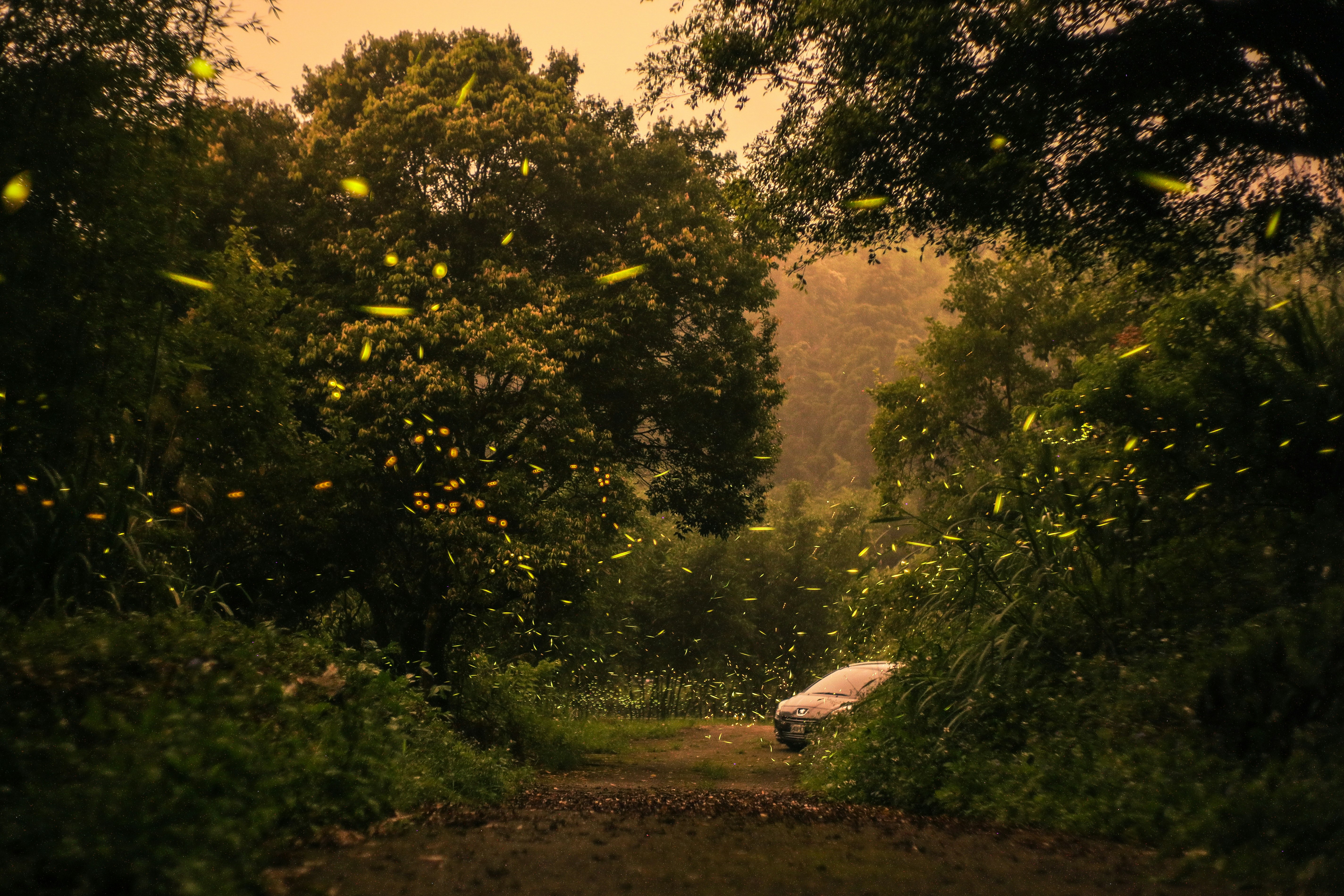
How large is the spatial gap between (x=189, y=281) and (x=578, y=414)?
20.8 feet

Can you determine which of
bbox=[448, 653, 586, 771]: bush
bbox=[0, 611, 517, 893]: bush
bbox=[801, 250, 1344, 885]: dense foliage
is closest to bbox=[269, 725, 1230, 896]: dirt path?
bbox=[0, 611, 517, 893]: bush

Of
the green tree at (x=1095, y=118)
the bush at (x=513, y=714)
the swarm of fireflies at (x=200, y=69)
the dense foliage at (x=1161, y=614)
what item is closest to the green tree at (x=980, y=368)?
the bush at (x=513, y=714)

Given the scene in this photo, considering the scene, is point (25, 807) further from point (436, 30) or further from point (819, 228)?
point (436, 30)

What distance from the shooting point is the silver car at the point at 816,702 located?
15328mm

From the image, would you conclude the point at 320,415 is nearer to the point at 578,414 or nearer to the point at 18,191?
the point at 578,414

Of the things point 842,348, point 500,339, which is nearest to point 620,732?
point 500,339

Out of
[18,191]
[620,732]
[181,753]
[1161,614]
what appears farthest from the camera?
[620,732]

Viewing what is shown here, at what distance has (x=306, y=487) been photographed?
1099cm

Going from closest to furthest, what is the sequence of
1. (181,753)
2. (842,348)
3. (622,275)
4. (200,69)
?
(181,753) → (200,69) → (622,275) → (842,348)

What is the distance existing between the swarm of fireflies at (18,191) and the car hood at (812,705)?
12.7 m

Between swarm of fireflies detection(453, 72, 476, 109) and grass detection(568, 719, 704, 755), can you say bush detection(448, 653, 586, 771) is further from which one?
swarm of fireflies detection(453, 72, 476, 109)

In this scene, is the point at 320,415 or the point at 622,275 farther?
the point at 622,275

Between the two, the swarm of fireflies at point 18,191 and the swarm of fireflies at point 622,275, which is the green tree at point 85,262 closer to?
the swarm of fireflies at point 18,191

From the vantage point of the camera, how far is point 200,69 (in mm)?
7305
